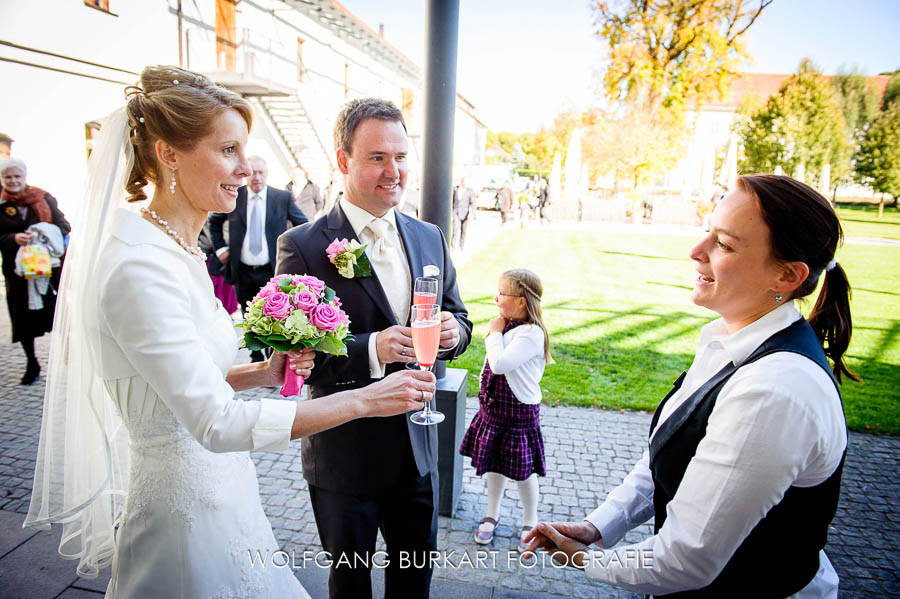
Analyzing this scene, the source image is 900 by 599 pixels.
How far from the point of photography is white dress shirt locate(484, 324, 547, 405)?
3709mm

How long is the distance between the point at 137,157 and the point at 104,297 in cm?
61

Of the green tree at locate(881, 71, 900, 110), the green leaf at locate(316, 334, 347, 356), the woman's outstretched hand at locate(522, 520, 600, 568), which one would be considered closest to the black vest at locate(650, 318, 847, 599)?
the woman's outstretched hand at locate(522, 520, 600, 568)

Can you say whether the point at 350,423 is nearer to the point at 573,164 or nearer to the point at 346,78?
the point at 346,78

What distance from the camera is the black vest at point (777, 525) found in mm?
1488

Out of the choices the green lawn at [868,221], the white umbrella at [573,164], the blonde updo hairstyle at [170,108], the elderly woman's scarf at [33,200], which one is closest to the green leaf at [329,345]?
the blonde updo hairstyle at [170,108]

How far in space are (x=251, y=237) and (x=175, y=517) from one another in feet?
17.0

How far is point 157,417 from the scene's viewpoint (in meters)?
1.78

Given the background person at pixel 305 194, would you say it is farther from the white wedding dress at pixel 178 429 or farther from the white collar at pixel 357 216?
the white wedding dress at pixel 178 429

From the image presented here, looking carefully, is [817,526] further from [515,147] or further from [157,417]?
[515,147]

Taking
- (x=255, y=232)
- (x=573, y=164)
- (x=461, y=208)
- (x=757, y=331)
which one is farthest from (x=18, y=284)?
(x=573, y=164)

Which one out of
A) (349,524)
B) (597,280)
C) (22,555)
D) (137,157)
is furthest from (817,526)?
(597,280)

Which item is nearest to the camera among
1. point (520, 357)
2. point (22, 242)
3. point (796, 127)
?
point (520, 357)

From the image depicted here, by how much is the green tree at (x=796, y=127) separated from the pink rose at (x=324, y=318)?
48.2 m

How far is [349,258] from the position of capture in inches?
88.4
